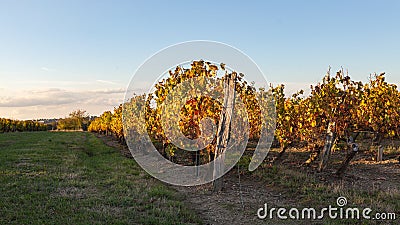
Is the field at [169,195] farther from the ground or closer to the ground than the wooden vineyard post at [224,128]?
closer to the ground

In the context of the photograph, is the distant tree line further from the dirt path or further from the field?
the dirt path

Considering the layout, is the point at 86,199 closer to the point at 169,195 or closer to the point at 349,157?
the point at 169,195

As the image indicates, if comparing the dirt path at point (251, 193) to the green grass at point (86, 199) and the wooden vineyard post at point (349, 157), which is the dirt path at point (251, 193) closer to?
the wooden vineyard post at point (349, 157)

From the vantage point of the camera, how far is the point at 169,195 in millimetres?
7586

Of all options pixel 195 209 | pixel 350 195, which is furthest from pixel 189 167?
pixel 350 195

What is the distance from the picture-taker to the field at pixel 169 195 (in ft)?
19.2

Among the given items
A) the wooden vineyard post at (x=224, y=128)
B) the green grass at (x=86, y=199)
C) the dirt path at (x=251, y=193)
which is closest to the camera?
the green grass at (x=86, y=199)

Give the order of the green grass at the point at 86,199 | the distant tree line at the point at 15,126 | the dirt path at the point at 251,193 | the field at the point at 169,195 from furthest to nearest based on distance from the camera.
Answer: the distant tree line at the point at 15,126 → the dirt path at the point at 251,193 → the field at the point at 169,195 → the green grass at the point at 86,199

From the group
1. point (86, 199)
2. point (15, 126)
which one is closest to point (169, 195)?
point (86, 199)

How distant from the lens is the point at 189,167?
12.3 metres

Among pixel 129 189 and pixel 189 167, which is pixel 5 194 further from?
pixel 189 167

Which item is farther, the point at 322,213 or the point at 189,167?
the point at 189,167

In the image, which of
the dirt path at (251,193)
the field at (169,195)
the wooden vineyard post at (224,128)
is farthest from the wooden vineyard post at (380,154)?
the wooden vineyard post at (224,128)

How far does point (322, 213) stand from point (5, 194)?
264 inches
